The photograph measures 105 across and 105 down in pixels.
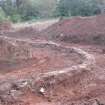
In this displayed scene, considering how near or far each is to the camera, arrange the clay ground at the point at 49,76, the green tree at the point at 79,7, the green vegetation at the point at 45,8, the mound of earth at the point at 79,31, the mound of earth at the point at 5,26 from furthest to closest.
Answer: the green vegetation at the point at 45,8
the green tree at the point at 79,7
the mound of earth at the point at 5,26
the mound of earth at the point at 79,31
the clay ground at the point at 49,76

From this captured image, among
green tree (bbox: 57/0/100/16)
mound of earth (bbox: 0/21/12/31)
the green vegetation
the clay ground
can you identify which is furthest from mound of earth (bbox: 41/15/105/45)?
the green vegetation

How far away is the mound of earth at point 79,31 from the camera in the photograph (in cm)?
1778

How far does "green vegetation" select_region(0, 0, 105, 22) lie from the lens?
29.1 meters

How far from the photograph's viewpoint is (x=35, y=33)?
21281 mm

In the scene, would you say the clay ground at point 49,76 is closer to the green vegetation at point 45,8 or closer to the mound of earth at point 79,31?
the mound of earth at point 79,31

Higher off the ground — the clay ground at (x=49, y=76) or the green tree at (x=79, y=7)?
Answer: the clay ground at (x=49, y=76)

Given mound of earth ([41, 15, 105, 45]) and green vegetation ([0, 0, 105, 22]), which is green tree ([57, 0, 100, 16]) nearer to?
green vegetation ([0, 0, 105, 22])

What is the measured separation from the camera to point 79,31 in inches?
746

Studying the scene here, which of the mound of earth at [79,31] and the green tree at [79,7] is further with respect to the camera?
the green tree at [79,7]

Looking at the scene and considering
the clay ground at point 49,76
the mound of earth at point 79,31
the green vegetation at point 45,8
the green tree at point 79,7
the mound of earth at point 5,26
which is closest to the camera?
the clay ground at point 49,76

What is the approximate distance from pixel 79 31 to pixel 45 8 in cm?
1510

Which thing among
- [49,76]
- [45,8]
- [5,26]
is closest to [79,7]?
[45,8]

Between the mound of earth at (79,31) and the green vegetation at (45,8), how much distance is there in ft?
29.5

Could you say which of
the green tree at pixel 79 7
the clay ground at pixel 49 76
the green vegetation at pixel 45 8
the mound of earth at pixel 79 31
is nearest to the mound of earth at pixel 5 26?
the mound of earth at pixel 79 31
